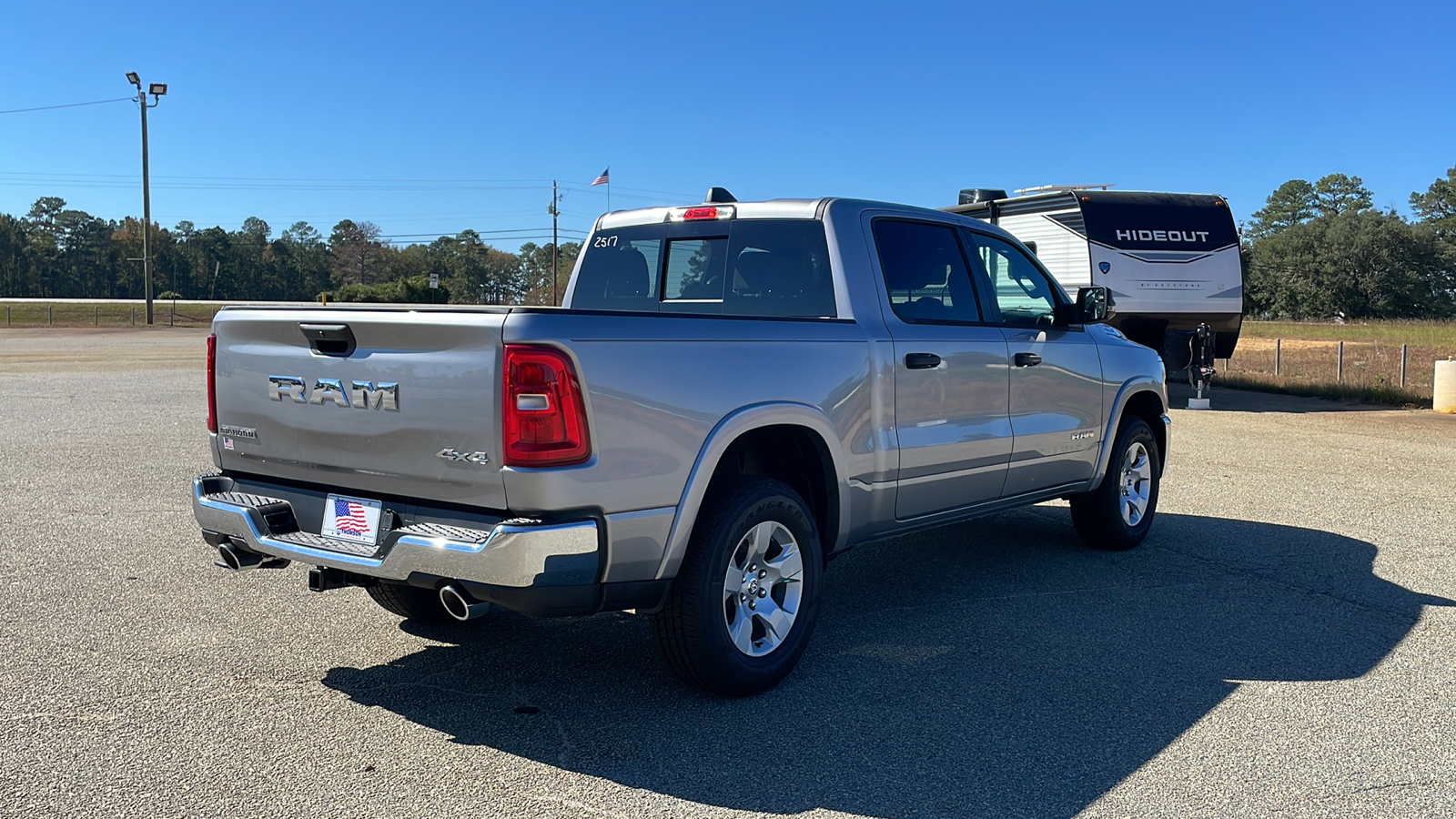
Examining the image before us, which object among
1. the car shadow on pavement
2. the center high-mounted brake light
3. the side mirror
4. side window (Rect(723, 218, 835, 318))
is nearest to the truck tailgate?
the car shadow on pavement

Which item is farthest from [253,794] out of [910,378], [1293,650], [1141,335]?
[1141,335]

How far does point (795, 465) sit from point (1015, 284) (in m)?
2.10

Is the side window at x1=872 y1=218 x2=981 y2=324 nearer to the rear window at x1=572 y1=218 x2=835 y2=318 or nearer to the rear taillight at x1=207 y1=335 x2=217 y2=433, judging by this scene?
the rear window at x1=572 y1=218 x2=835 y2=318

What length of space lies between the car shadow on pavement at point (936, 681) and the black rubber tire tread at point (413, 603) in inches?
3.5

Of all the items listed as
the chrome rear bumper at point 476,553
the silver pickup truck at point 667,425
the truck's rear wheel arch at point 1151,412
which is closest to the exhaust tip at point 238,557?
the silver pickup truck at point 667,425

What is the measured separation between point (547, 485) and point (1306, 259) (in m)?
91.0

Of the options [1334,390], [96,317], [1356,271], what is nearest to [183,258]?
[96,317]

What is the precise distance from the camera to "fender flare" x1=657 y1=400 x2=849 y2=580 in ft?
13.5

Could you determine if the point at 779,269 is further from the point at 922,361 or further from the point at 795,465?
the point at 795,465

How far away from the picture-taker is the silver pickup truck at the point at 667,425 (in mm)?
3779

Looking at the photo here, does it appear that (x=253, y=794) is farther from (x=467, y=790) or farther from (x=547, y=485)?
(x=547, y=485)

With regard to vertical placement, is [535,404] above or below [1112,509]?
above

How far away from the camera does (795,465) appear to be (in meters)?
5.02

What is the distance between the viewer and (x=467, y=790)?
3.58 m
